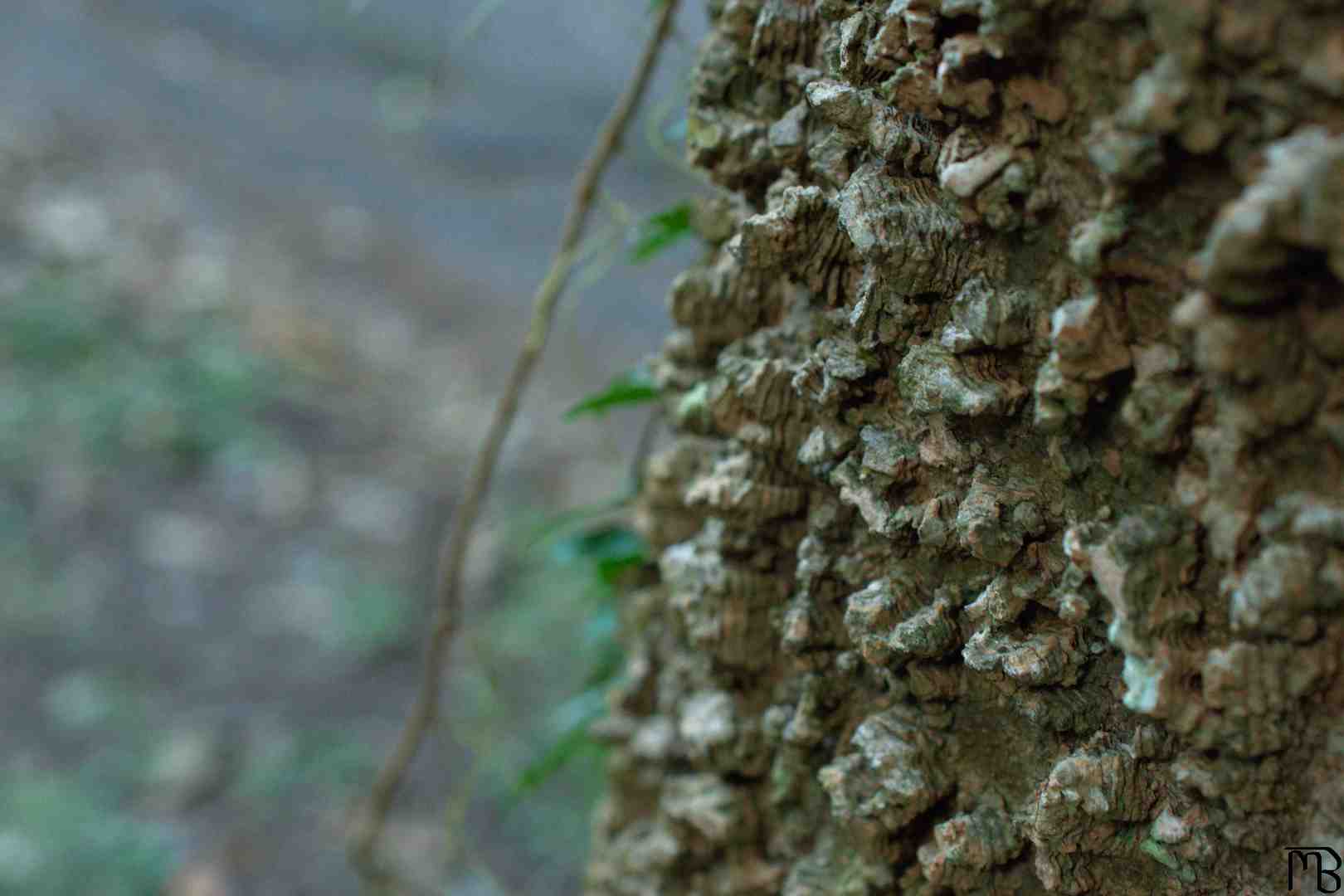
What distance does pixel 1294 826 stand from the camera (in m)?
0.40

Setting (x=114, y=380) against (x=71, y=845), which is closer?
(x=71, y=845)

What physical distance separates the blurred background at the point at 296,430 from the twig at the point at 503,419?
2 cm

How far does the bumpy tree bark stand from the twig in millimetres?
169

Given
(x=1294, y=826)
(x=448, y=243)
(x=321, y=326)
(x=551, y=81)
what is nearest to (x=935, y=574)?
(x=1294, y=826)

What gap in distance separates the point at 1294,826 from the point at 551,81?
3096mm

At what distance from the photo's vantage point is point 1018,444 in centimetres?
45

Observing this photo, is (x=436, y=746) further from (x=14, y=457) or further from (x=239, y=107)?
(x=239, y=107)

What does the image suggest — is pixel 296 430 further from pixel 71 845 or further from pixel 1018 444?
pixel 1018 444

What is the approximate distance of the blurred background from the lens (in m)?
1.50

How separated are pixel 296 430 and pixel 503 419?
1398mm

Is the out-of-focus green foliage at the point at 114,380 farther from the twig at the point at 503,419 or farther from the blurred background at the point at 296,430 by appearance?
the twig at the point at 503,419

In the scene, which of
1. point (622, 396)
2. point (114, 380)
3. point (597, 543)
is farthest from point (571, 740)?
point (114, 380)

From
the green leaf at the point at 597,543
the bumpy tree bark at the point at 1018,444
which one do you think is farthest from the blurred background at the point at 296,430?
the bumpy tree bark at the point at 1018,444

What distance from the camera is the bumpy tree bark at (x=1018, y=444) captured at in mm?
352
